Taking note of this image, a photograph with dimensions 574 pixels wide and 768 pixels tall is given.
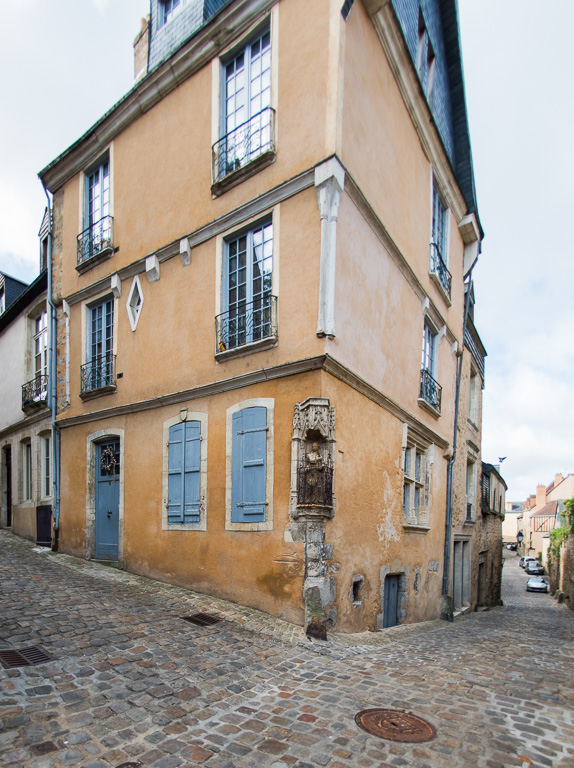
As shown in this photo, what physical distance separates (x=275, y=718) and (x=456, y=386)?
10.7 meters

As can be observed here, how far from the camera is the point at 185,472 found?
8172 mm

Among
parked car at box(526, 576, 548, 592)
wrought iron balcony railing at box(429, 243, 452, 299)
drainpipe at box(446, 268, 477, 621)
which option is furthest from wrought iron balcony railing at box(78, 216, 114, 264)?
parked car at box(526, 576, 548, 592)

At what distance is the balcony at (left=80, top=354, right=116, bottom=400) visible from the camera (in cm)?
998

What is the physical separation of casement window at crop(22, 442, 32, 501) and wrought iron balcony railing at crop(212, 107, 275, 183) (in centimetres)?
903

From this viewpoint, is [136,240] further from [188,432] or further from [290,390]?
[290,390]

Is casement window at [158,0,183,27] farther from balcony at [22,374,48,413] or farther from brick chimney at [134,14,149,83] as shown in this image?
balcony at [22,374,48,413]

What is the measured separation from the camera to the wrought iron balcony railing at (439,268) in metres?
11.2

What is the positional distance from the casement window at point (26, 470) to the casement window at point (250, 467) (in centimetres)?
831

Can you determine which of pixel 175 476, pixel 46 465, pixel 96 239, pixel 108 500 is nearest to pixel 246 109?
pixel 96 239

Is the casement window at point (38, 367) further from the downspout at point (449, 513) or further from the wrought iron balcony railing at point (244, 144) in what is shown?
the downspout at point (449, 513)

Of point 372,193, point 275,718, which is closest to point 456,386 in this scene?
point 372,193

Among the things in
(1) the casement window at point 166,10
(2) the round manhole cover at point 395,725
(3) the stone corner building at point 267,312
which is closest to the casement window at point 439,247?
(3) the stone corner building at point 267,312

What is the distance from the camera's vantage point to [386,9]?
27.2ft

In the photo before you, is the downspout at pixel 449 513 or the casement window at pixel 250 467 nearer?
the casement window at pixel 250 467
